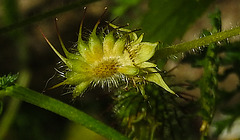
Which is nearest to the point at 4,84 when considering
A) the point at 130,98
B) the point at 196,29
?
the point at 130,98

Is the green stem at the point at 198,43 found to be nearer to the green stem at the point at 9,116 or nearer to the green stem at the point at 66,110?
the green stem at the point at 66,110

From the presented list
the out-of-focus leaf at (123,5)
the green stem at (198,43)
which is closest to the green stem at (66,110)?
the green stem at (198,43)

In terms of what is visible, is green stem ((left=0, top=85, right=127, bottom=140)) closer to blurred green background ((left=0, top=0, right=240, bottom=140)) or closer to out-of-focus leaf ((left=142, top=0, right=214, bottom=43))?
blurred green background ((left=0, top=0, right=240, bottom=140))

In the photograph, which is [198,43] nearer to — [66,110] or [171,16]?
[66,110]

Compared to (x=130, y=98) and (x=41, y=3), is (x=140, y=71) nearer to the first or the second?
(x=130, y=98)

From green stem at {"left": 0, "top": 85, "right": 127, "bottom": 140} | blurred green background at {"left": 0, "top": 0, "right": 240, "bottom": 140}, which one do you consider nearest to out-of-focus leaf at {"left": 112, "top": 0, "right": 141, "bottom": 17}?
blurred green background at {"left": 0, "top": 0, "right": 240, "bottom": 140}
